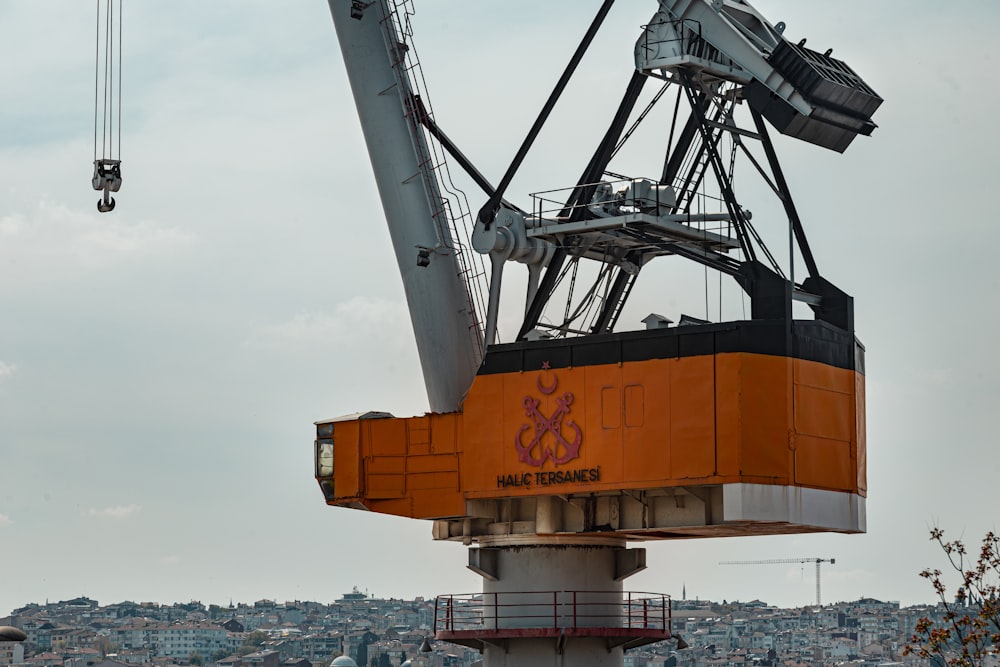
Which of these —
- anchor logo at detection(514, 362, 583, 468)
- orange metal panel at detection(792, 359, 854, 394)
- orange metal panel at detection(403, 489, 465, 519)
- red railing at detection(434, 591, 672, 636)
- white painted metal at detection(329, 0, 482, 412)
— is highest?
white painted metal at detection(329, 0, 482, 412)

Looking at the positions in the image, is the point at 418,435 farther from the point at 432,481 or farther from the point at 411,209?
the point at 411,209

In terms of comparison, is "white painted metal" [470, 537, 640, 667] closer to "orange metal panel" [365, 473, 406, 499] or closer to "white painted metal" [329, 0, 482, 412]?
"orange metal panel" [365, 473, 406, 499]

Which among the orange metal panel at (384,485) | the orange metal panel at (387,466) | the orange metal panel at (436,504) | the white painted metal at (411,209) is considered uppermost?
the white painted metal at (411,209)

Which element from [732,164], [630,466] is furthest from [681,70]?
[630,466]

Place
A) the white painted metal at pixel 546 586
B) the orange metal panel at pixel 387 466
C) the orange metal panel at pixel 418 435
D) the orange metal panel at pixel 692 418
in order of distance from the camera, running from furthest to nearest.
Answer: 1. the orange metal panel at pixel 387 466
2. the orange metal panel at pixel 418 435
3. the white painted metal at pixel 546 586
4. the orange metal panel at pixel 692 418

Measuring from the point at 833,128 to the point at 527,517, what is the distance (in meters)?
12.8

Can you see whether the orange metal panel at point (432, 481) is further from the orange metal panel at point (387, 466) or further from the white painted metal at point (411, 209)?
the white painted metal at point (411, 209)

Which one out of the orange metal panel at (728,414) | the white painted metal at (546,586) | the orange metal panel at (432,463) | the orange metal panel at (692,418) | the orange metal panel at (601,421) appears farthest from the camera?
the white painted metal at (546,586)

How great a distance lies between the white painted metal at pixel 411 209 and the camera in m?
52.5

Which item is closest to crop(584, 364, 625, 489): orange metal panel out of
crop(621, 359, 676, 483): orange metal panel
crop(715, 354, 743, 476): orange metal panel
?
crop(621, 359, 676, 483): orange metal panel

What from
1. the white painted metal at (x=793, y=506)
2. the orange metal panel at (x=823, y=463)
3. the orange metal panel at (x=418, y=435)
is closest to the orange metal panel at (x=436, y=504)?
the orange metal panel at (x=418, y=435)

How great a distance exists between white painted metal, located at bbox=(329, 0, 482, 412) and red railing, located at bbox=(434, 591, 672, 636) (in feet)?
18.0

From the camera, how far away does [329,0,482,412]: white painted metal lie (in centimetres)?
5247

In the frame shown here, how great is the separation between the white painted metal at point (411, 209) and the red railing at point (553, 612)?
18.0ft
